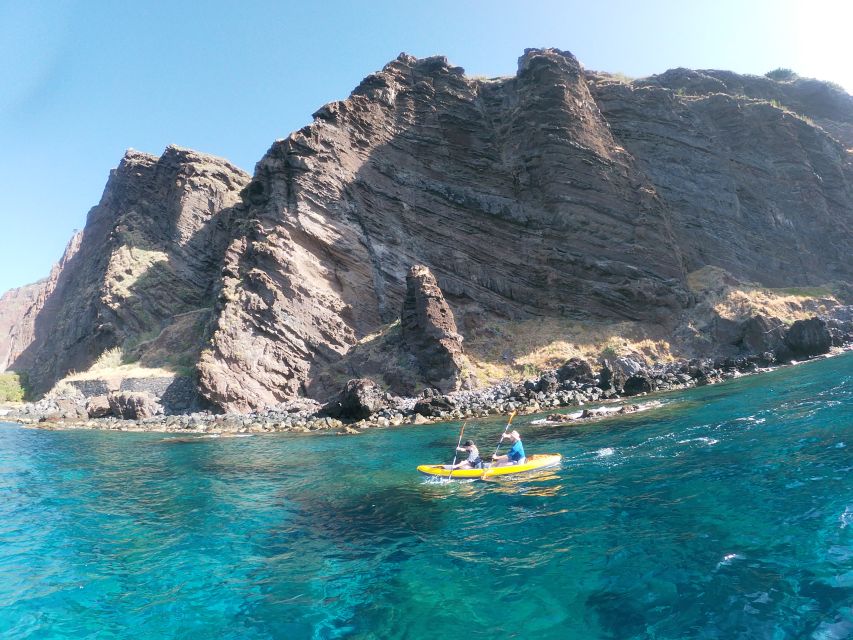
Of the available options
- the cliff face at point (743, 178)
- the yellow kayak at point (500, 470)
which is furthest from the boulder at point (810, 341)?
the yellow kayak at point (500, 470)

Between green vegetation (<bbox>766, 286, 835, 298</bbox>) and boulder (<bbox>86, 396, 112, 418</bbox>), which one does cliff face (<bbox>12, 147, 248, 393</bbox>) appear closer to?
boulder (<bbox>86, 396, 112, 418</bbox>)

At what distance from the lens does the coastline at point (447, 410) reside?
29.1 meters

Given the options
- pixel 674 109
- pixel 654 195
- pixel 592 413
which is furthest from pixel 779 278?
pixel 592 413

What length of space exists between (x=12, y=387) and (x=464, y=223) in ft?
200

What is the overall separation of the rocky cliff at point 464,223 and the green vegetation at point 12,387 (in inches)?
94.9

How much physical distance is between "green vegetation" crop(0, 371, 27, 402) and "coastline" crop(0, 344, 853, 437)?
33.0 meters

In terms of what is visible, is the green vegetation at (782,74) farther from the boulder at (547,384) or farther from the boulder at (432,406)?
the boulder at (432,406)

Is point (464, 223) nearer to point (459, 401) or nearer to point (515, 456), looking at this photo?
point (459, 401)

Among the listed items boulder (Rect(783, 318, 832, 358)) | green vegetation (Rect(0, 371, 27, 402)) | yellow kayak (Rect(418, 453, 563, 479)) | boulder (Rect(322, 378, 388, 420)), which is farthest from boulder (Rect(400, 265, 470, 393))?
green vegetation (Rect(0, 371, 27, 402))

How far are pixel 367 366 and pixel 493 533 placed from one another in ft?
92.8

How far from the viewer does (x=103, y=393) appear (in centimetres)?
4206

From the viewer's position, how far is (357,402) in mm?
30266

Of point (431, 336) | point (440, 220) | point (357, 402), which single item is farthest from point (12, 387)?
point (431, 336)

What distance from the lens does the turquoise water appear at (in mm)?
7180
